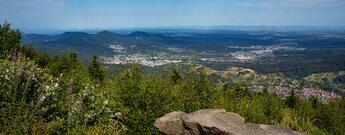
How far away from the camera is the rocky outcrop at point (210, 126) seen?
48.2 ft

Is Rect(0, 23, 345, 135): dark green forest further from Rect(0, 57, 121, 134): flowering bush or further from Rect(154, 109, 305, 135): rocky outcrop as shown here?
Rect(154, 109, 305, 135): rocky outcrop

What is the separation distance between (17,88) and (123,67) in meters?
11.6

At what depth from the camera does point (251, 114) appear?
823 inches

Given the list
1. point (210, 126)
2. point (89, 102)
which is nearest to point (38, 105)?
point (89, 102)

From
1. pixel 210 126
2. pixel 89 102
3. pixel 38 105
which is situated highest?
pixel 38 105

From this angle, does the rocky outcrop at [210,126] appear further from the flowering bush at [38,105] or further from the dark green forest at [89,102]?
the flowering bush at [38,105]

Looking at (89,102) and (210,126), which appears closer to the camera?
(210,126)

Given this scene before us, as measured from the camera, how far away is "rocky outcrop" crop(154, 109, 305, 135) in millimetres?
14684

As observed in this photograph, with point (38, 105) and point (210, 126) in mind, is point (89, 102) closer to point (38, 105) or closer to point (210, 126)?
point (38, 105)

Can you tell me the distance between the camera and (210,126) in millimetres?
14703

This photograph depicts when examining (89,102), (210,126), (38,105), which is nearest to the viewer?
(38,105)

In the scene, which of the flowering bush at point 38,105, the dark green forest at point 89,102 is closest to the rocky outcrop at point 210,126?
the dark green forest at point 89,102

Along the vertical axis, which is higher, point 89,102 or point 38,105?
point 38,105

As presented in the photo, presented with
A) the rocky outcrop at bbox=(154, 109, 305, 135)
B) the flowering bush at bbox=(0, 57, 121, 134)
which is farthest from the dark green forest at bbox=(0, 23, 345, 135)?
the rocky outcrop at bbox=(154, 109, 305, 135)
